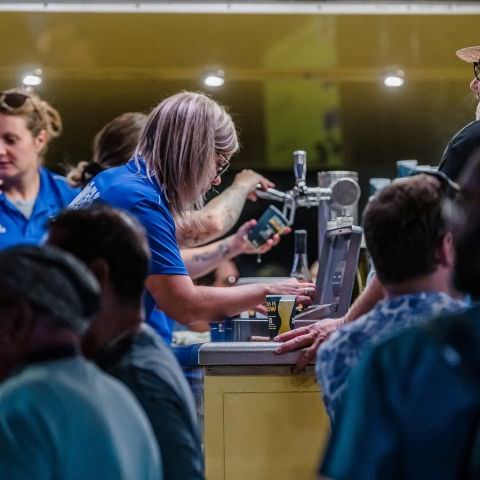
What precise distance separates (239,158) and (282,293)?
3619mm

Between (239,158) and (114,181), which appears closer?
(114,181)

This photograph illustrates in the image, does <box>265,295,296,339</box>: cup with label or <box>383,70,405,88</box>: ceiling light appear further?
<box>383,70,405,88</box>: ceiling light

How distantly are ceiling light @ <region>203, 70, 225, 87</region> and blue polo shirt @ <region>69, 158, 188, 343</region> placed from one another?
2657 mm

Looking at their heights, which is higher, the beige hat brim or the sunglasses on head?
the beige hat brim

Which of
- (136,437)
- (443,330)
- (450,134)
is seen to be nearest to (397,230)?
(443,330)

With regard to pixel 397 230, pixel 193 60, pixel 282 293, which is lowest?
pixel 282 293

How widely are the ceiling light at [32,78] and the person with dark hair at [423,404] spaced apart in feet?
13.5

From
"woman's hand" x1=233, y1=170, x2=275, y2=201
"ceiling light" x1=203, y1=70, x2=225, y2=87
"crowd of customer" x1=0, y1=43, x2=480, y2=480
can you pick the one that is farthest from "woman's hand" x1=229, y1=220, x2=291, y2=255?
"crowd of customer" x1=0, y1=43, x2=480, y2=480

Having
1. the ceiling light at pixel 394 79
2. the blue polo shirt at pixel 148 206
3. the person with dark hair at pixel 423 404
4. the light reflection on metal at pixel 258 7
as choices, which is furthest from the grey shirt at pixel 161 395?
the ceiling light at pixel 394 79

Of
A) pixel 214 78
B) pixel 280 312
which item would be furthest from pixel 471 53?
pixel 214 78

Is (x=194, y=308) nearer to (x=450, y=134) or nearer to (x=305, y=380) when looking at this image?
(x=305, y=380)

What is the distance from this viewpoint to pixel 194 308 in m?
3.12

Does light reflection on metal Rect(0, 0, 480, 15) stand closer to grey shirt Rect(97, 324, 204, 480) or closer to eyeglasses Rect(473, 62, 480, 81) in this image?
eyeglasses Rect(473, 62, 480, 81)

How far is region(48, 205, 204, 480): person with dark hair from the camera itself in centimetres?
198
